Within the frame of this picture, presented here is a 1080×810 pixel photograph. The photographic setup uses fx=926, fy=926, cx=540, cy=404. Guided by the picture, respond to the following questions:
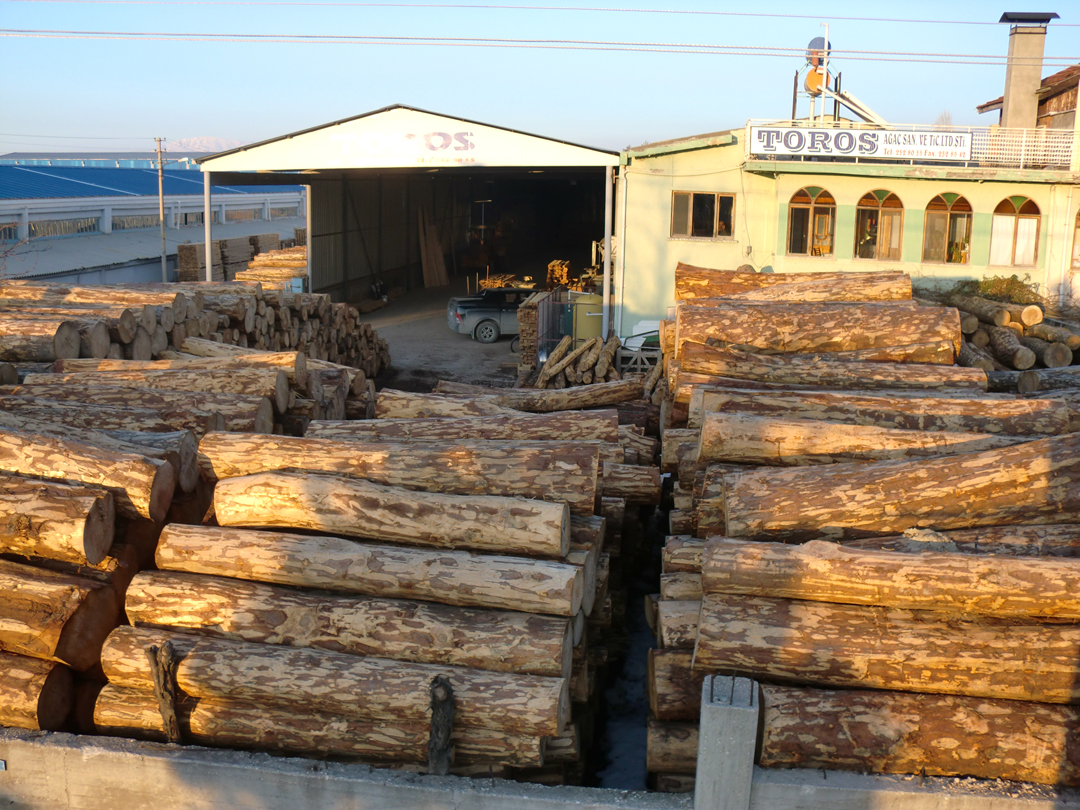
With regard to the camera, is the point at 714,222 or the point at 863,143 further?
the point at 714,222

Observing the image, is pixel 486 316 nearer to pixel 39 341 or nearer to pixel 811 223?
pixel 811 223

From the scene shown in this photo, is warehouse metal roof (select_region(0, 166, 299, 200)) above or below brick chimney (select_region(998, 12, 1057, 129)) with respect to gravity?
below

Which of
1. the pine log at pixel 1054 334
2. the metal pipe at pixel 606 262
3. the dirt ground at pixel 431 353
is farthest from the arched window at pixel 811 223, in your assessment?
the dirt ground at pixel 431 353

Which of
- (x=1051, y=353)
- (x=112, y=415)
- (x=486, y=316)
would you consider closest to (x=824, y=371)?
(x=112, y=415)

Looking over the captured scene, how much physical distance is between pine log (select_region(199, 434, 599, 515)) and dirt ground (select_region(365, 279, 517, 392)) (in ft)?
42.4

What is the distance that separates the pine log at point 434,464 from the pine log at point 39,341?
16.0 feet

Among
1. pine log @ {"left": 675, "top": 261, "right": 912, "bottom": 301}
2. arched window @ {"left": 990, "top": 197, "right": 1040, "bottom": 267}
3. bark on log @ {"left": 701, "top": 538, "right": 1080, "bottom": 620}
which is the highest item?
arched window @ {"left": 990, "top": 197, "right": 1040, "bottom": 267}

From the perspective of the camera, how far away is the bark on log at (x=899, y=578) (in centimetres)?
531

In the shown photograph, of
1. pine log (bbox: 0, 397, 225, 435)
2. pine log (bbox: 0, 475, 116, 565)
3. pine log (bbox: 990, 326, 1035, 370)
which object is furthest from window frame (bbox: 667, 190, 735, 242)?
pine log (bbox: 0, 475, 116, 565)

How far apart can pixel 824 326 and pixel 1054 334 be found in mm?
10278

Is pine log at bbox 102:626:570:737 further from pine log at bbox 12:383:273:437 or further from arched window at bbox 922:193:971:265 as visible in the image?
arched window at bbox 922:193:971:265

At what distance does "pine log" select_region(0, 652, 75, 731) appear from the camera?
5.95m

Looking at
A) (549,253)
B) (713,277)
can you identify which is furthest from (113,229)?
(713,277)

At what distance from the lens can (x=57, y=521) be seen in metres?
6.19
